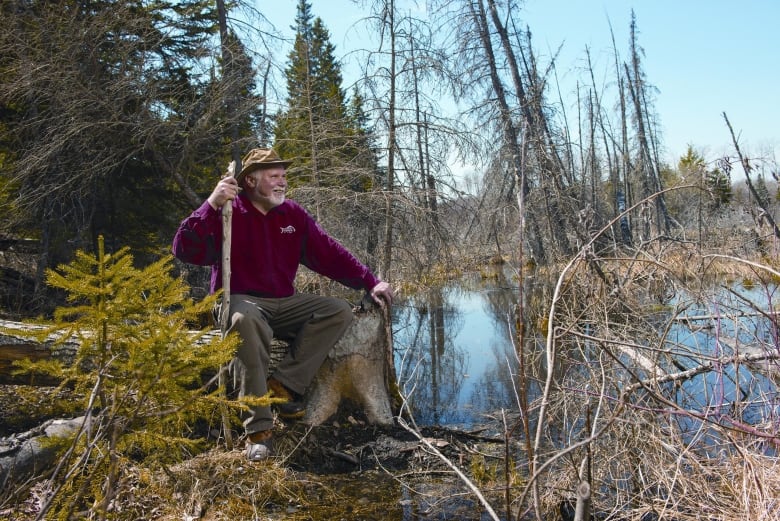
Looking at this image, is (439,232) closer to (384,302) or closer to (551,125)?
(384,302)

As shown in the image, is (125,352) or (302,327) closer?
(125,352)

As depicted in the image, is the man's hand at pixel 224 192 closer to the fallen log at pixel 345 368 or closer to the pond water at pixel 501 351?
the fallen log at pixel 345 368

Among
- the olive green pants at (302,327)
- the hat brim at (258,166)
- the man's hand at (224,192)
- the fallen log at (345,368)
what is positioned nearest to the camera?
the man's hand at (224,192)

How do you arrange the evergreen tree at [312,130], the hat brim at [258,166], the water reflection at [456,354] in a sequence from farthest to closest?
the evergreen tree at [312,130]
the water reflection at [456,354]
the hat brim at [258,166]

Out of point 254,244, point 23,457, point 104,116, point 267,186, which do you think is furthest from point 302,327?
point 104,116

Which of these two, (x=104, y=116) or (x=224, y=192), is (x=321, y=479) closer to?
(x=224, y=192)

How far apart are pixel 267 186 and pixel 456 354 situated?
4.93 metres

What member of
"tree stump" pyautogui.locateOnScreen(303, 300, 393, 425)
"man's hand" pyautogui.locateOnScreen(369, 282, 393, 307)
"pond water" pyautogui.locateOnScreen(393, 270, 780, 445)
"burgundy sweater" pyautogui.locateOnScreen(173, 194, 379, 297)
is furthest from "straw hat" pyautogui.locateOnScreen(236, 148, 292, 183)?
"pond water" pyautogui.locateOnScreen(393, 270, 780, 445)

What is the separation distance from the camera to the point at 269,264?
4117 mm

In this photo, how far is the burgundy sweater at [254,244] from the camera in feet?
12.7

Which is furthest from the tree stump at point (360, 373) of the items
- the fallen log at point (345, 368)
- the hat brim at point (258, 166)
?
the hat brim at point (258, 166)

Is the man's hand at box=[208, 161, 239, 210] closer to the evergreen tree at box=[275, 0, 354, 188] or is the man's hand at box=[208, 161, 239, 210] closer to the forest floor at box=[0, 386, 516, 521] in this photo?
the forest floor at box=[0, 386, 516, 521]

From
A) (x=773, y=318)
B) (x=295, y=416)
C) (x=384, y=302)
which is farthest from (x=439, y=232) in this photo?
(x=773, y=318)

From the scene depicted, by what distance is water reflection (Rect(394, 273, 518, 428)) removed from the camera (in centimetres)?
567
